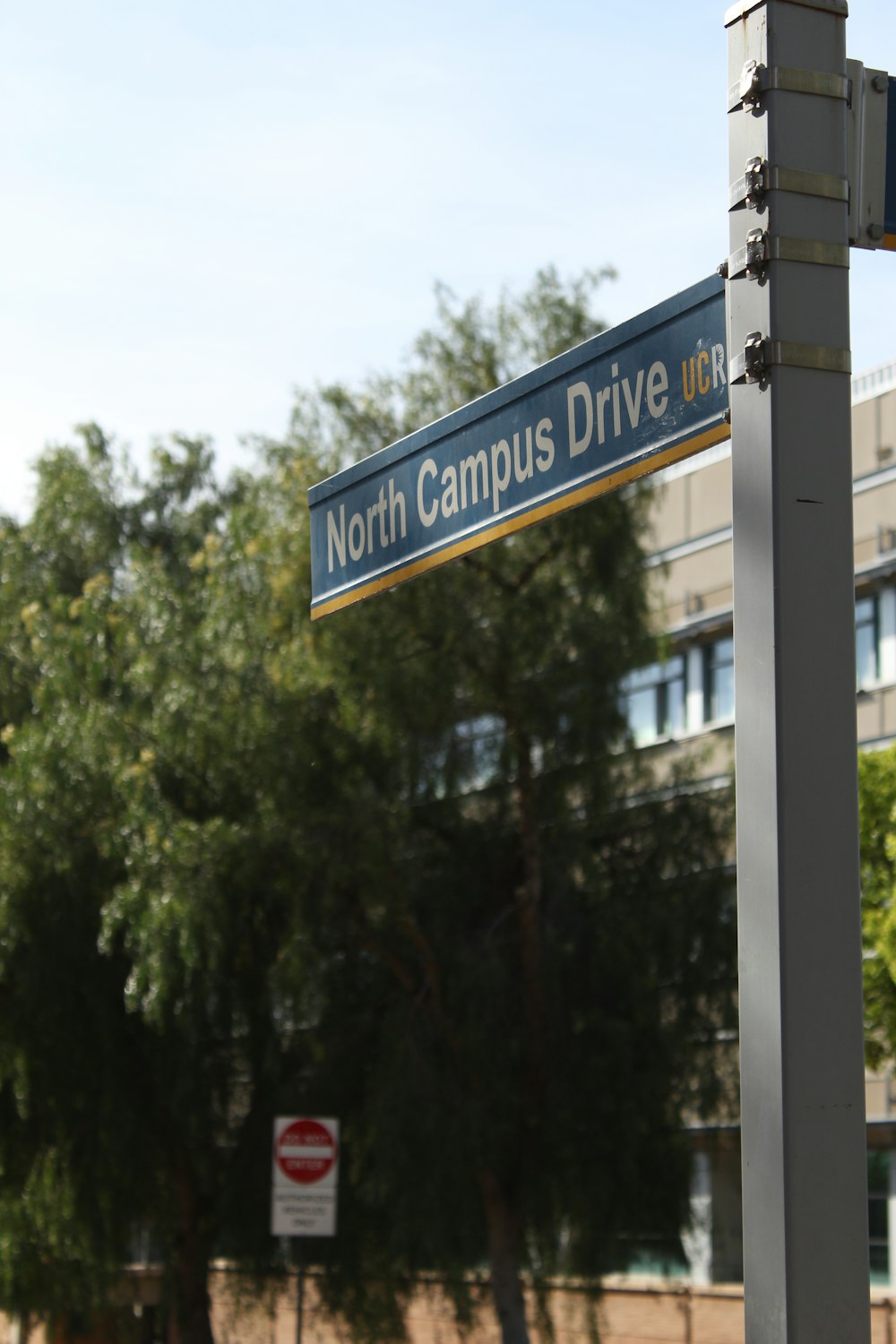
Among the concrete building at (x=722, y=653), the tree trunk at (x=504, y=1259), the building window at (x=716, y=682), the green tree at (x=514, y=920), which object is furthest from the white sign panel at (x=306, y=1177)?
the building window at (x=716, y=682)

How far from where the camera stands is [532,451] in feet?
11.5

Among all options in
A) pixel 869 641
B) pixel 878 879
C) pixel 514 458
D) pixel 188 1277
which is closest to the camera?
pixel 514 458

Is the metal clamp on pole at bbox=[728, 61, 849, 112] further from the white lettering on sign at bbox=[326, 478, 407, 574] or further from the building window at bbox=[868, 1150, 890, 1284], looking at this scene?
the building window at bbox=[868, 1150, 890, 1284]

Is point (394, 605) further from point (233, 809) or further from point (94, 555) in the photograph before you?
point (94, 555)

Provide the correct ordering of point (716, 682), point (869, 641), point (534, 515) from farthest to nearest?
point (716, 682)
point (869, 641)
point (534, 515)

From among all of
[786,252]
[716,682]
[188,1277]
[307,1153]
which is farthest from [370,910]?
[786,252]

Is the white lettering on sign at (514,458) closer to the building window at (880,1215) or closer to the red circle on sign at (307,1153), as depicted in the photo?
the red circle on sign at (307,1153)

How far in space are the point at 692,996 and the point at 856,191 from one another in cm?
1663

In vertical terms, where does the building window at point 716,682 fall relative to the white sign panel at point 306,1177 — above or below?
above

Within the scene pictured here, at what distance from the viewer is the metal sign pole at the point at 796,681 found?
8.12 ft

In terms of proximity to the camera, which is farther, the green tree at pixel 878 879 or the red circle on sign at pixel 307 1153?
the green tree at pixel 878 879

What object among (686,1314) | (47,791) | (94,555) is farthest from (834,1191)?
(686,1314)

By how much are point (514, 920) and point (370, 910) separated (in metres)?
1.48

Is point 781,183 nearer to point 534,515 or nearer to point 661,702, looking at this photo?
point 534,515
